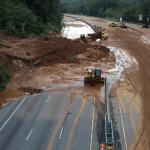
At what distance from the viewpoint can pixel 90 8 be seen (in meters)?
182

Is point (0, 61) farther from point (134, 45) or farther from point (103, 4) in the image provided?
point (103, 4)

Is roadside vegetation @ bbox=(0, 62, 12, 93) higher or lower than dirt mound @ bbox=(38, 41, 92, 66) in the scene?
lower

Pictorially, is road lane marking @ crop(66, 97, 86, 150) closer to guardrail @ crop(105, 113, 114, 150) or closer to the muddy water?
guardrail @ crop(105, 113, 114, 150)

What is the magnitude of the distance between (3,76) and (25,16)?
31860 millimetres

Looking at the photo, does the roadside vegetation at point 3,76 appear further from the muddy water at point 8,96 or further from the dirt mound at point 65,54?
the dirt mound at point 65,54

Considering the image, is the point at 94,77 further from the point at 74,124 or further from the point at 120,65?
the point at 74,124

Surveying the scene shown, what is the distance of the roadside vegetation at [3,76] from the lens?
31736 mm

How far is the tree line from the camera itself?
189 feet

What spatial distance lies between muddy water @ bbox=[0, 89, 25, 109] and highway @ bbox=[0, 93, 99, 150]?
1548mm

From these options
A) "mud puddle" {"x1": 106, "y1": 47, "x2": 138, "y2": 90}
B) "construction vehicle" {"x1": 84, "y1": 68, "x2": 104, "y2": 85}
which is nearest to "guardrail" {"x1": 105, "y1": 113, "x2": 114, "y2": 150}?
"construction vehicle" {"x1": 84, "y1": 68, "x2": 104, "y2": 85}

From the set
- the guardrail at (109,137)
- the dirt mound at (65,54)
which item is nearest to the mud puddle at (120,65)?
the dirt mound at (65,54)

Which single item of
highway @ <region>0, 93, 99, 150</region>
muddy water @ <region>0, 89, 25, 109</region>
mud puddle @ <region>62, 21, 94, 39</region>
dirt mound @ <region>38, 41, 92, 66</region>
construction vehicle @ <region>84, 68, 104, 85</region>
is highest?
mud puddle @ <region>62, 21, 94, 39</region>

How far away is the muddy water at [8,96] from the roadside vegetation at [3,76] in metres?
0.87

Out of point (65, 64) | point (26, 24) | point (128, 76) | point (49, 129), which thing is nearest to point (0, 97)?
point (49, 129)
